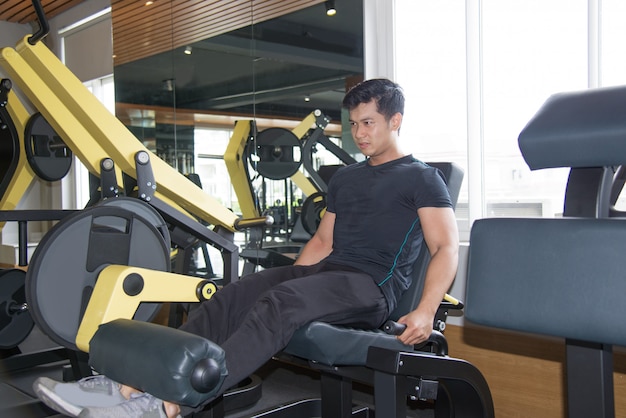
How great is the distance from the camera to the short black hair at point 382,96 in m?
2.24

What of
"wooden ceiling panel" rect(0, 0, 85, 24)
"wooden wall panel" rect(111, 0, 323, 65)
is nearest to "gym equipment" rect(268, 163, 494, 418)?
"wooden wall panel" rect(111, 0, 323, 65)

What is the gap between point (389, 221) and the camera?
86.4 inches

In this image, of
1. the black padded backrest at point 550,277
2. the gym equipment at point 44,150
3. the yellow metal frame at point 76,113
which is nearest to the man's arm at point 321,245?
the yellow metal frame at point 76,113

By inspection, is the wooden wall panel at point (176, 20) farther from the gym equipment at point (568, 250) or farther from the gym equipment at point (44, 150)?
the gym equipment at point (568, 250)

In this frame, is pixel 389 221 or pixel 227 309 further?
pixel 389 221

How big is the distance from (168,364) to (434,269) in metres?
0.93

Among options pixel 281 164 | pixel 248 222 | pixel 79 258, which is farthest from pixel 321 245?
pixel 281 164

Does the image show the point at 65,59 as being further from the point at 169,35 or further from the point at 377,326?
the point at 377,326

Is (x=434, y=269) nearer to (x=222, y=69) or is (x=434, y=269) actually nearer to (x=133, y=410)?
(x=133, y=410)

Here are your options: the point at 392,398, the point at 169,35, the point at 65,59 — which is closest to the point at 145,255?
the point at 392,398

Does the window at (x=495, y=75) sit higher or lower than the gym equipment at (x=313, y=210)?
higher

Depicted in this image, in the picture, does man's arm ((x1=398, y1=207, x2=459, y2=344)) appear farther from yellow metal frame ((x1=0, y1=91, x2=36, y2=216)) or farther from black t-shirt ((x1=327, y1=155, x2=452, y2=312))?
yellow metal frame ((x1=0, y1=91, x2=36, y2=216))

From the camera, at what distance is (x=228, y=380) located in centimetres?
164

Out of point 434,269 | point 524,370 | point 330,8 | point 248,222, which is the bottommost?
point 524,370
